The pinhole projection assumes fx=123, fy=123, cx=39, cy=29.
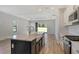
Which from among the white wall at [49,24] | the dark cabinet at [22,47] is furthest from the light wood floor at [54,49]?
the dark cabinet at [22,47]

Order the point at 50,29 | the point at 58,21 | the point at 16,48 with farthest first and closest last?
the point at 58,21, the point at 50,29, the point at 16,48

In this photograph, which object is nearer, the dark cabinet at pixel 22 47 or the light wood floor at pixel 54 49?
the dark cabinet at pixel 22 47

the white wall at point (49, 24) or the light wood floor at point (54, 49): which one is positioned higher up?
the white wall at point (49, 24)

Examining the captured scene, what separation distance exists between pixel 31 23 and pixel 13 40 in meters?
0.74

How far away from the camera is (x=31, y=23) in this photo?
3670mm

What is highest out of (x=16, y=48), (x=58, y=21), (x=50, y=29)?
(x=58, y=21)

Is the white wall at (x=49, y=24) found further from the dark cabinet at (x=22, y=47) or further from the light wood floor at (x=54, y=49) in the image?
the dark cabinet at (x=22, y=47)
